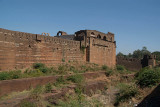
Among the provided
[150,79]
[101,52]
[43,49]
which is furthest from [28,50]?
[101,52]

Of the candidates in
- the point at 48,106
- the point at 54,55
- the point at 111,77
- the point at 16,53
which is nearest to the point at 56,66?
the point at 54,55

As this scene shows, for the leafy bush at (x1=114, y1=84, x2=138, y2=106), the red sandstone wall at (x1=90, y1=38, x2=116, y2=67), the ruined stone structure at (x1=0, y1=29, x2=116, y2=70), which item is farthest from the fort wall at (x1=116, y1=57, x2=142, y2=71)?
the leafy bush at (x1=114, y1=84, x2=138, y2=106)

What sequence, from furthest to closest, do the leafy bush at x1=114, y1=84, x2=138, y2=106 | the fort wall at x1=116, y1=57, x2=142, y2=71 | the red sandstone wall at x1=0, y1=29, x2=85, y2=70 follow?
1. the fort wall at x1=116, y1=57, x2=142, y2=71
2. the red sandstone wall at x1=0, y1=29, x2=85, y2=70
3. the leafy bush at x1=114, y1=84, x2=138, y2=106

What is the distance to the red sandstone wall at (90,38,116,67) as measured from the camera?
17.2 metres

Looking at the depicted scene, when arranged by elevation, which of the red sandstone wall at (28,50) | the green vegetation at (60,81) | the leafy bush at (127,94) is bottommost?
the leafy bush at (127,94)

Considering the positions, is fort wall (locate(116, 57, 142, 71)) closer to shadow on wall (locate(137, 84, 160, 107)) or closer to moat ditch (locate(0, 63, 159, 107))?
moat ditch (locate(0, 63, 159, 107))

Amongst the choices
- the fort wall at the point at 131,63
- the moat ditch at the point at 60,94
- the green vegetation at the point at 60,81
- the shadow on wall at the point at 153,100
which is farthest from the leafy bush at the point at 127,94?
the fort wall at the point at 131,63

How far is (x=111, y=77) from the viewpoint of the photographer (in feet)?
41.0

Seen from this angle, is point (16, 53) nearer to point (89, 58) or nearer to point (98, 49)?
point (89, 58)

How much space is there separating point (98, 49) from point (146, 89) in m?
11.5

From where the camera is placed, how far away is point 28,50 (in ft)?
34.3

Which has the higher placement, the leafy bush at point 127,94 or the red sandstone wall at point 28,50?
the red sandstone wall at point 28,50

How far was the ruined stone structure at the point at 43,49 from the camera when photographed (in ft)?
30.2

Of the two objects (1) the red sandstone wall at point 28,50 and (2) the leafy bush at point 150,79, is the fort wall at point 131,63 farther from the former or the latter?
(2) the leafy bush at point 150,79
